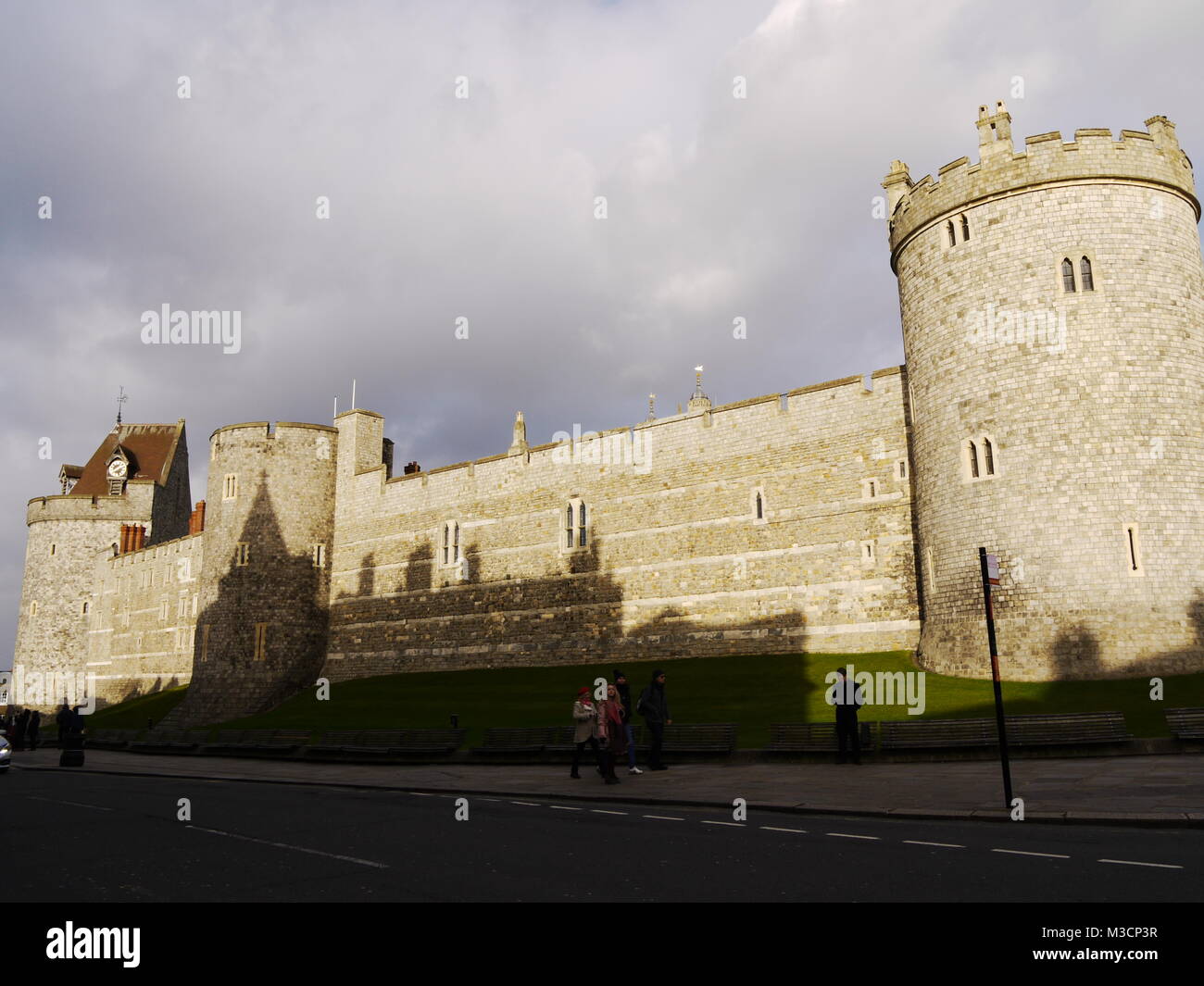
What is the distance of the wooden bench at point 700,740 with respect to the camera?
16.8 meters

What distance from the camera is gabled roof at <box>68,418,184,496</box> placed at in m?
63.3

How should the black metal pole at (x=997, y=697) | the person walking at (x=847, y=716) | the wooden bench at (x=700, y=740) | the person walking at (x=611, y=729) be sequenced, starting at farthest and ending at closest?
1. the wooden bench at (x=700, y=740)
2. the person walking at (x=847, y=716)
3. the person walking at (x=611, y=729)
4. the black metal pole at (x=997, y=697)

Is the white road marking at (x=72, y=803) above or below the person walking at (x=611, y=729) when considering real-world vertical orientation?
below

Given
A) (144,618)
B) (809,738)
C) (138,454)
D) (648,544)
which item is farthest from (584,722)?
(138,454)

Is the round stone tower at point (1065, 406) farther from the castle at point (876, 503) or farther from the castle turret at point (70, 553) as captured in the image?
the castle turret at point (70, 553)

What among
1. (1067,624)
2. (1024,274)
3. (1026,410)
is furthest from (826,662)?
(1024,274)

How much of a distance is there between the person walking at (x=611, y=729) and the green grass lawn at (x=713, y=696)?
3.69 meters


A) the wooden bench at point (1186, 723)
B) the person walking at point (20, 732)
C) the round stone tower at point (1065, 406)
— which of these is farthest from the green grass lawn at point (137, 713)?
the wooden bench at point (1186, 723)

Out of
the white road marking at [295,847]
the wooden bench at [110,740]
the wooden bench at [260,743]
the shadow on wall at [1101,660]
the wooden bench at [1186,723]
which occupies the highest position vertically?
the shadow on wall at [1101,660]

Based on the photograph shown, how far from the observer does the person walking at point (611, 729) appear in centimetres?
1457

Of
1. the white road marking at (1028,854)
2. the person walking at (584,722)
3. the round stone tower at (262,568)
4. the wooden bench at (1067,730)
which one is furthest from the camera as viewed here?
the round stone tower at (262,568)

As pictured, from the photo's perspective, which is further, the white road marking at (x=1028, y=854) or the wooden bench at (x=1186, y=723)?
the wooden bench at (x=1186, y=723)
